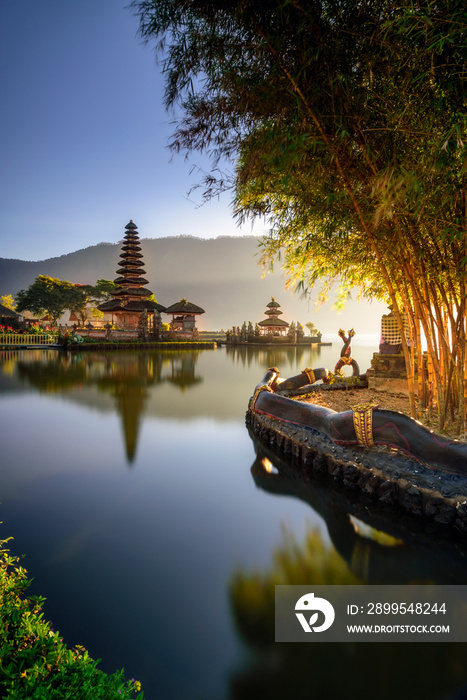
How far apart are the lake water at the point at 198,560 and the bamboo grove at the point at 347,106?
2491 mm

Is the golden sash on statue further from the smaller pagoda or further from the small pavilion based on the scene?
the smaller pagoda

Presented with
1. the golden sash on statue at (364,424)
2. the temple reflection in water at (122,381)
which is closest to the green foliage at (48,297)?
the temple reflection in water at (122,381)

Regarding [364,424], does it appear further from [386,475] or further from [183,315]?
[183,315]

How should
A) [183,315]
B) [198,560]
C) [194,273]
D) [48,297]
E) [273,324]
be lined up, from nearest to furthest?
[198,560]
[183,315]
[48,297]
[273,324]
[194,273]

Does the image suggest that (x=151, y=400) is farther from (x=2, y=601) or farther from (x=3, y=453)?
(x=2, y=601)

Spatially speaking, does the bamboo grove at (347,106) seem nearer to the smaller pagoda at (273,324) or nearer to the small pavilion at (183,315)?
the small pavilion at (183,315)

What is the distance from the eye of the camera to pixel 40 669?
1166mm

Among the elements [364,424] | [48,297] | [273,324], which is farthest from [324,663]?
[48,297]

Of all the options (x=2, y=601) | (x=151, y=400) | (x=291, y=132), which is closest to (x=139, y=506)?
(x=2, y=601)

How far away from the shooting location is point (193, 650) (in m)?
2.00

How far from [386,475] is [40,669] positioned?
3.24 meters

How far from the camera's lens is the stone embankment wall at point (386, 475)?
10.1 feet

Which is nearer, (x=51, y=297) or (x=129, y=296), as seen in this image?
(x=129, y=296)

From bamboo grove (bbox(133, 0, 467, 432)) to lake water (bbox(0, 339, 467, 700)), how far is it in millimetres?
2491
